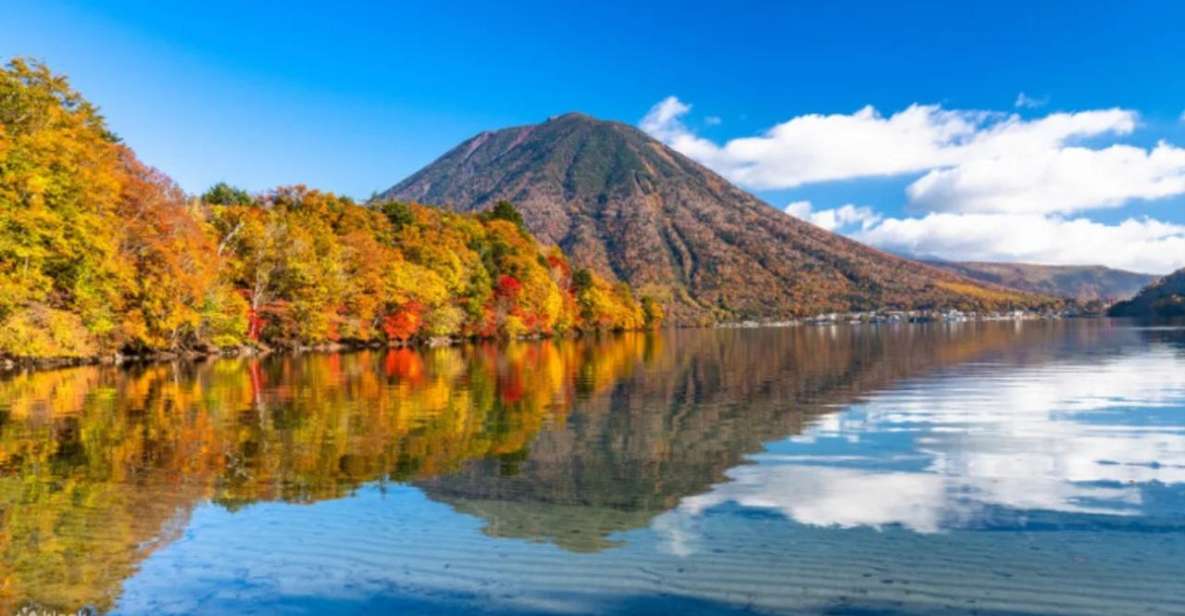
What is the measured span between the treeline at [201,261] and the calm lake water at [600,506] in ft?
51.6

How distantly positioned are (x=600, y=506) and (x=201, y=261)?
45376 millimetres

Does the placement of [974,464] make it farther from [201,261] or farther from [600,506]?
[201,261]

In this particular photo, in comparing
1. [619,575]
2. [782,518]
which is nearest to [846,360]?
[782,518]

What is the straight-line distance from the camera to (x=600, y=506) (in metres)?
10.9

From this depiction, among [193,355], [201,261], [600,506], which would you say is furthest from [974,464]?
[193,355]

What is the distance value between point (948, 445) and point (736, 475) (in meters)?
5.08

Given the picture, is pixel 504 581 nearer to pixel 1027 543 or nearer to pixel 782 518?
pixel 782 518

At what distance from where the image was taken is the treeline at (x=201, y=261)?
36969mm

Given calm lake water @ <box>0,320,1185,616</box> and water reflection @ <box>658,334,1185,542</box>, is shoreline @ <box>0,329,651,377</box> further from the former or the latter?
water reflection @ <box>658,334,1185,542</box>

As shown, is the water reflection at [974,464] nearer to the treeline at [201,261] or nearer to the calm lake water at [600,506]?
the calm lake water at [600,506]

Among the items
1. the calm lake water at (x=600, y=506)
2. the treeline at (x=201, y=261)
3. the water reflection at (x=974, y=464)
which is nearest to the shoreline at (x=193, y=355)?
the treeline at (x=201, y=261)

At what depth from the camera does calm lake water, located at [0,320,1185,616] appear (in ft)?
24.9

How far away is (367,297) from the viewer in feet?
227

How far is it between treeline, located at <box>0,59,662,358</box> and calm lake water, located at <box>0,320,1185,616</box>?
15.7 m
